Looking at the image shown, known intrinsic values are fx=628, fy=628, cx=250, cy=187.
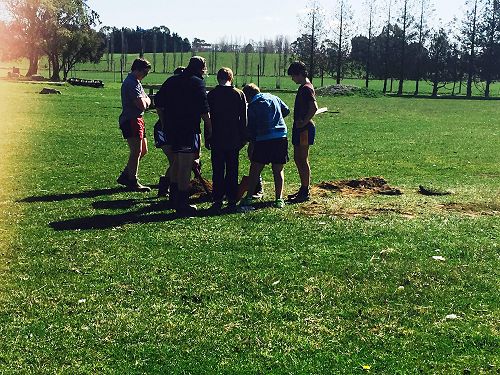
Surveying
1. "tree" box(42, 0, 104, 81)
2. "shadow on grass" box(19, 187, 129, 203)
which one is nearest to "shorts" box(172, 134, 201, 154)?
"shadow on grass" box(19, 187, 129, 203)

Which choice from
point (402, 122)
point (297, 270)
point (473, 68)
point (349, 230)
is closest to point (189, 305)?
point (297, 270)

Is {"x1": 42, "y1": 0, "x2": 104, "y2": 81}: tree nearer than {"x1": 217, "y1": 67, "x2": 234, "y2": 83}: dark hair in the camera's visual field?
No

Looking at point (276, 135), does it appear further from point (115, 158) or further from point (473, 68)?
point (473, 68)

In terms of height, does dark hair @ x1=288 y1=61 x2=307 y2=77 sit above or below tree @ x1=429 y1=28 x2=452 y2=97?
below

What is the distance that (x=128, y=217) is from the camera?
823 cm

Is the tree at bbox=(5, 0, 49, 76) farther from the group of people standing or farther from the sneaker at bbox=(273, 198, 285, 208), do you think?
the sneaker at bbox=(273, 198, 285, 208)

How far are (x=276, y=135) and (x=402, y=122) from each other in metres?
18.5

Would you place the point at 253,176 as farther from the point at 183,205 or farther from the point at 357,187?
the point at 357,187

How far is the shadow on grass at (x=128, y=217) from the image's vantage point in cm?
777

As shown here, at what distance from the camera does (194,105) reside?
8375 millimetres

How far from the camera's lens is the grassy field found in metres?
4.30

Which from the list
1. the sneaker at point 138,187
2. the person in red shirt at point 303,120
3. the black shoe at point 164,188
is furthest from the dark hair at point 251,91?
the sneaker at point 138,187

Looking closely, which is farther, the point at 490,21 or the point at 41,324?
the point at 490,21

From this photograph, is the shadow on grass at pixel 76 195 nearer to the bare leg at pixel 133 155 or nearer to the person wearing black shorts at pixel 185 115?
the bare leg at pixel 133 155
